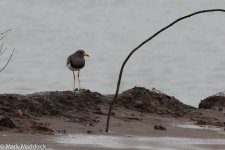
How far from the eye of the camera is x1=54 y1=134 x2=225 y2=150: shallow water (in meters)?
7.02

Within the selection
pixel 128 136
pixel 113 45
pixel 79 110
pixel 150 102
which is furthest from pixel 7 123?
pixel 113 45

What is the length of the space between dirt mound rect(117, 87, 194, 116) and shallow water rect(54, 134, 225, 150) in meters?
1.81

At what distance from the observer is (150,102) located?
389 inches

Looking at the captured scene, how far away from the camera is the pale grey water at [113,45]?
1739 cm

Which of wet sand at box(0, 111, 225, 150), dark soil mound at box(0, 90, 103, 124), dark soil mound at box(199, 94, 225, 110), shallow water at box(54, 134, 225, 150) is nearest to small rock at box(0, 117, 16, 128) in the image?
wet sand at box(0, 111, 225, 150)

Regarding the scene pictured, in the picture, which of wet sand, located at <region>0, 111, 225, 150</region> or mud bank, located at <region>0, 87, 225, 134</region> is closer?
wet sand, located at <region>0, 111, 225, 150</region>

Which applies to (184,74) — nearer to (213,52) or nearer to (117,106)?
(213,52)

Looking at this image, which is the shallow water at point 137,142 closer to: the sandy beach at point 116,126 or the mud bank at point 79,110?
the sandy beach at point 116,126

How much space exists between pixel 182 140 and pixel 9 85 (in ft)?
31.0

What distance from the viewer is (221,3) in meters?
26.4

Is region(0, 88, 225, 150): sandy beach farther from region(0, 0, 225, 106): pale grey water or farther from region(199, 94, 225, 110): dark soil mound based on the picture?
region(0, 0, 225, 106): pale grey water

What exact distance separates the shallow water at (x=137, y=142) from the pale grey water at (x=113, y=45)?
7054mm

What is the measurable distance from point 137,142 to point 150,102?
8.30 ft

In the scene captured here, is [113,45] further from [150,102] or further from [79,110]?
[79,110]
